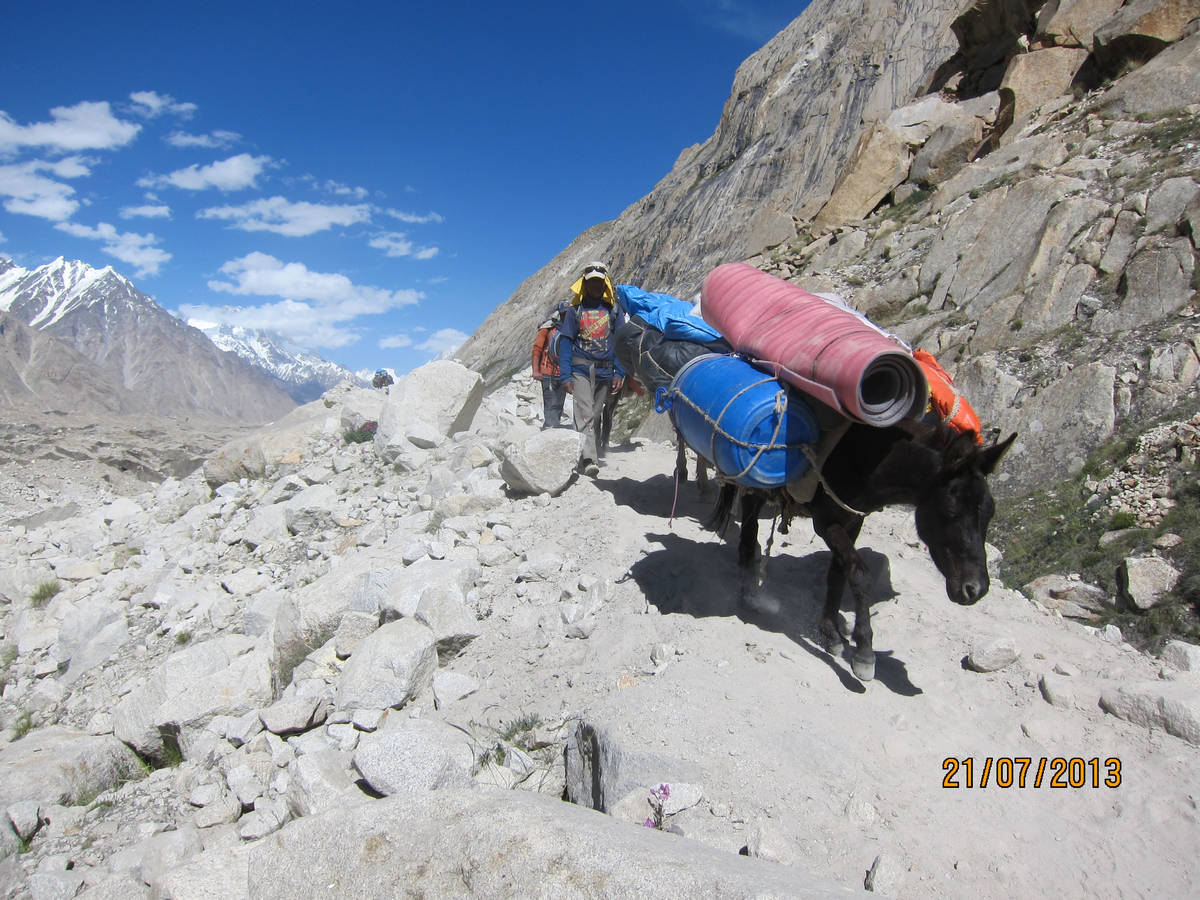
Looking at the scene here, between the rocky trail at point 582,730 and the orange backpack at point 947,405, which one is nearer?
the rocky trail at point 582,730

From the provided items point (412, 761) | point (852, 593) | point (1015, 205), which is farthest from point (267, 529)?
point (1015, 205)

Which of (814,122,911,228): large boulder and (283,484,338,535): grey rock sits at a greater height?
(814,122,911,228): large boulder

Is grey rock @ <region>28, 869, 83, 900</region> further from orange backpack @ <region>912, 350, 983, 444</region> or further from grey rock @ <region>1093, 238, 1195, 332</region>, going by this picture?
grey rock @ <region>1093, 238, 1195, 332</region>

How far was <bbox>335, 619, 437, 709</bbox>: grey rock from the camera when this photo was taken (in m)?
4.51

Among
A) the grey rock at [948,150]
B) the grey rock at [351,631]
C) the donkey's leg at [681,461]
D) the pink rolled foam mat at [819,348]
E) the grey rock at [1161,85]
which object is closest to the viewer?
the pink rolled foam mat at [819,348]

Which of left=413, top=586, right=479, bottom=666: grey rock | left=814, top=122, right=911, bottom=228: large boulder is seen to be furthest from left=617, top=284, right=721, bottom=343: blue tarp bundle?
left=814, top=122, right=911, bottom=228: large boulder

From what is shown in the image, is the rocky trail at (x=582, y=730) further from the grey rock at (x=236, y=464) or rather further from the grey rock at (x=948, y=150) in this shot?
the grey rock at (x=948, y=150)

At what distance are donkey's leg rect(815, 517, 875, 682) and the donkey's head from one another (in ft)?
1.72

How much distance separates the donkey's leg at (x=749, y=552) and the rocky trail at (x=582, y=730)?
0.53 ft

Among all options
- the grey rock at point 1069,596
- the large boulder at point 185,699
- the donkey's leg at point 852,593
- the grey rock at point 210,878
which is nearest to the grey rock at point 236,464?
the large boulder at point 185,699

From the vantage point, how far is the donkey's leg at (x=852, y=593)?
4098 millimetres

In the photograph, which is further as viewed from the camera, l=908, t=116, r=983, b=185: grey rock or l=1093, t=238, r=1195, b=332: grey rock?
l=908, t=116, r=983, b=185: grey rock

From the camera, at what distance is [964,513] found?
376 cm
